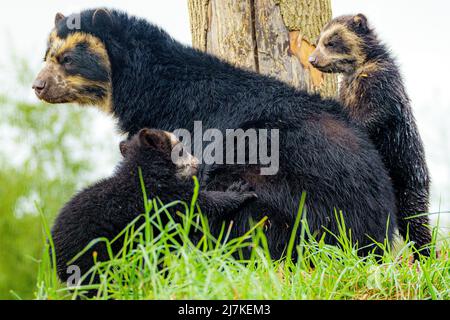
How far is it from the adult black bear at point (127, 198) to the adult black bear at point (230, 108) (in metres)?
0.38

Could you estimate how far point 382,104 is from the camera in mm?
6984

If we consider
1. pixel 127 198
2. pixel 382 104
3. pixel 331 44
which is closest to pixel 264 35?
pixel 331 44

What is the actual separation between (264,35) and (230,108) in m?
1.42

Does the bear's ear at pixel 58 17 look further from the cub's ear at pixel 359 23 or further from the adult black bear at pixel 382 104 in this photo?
the cub's ear at pixel 359 23

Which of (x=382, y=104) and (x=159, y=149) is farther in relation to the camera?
(x=382, y=104)

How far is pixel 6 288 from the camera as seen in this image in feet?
95.7

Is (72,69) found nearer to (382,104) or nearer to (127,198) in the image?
(127,198)

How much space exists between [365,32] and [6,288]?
963 inches

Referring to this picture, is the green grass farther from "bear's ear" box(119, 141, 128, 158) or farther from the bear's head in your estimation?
the bear's head

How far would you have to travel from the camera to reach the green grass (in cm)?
413

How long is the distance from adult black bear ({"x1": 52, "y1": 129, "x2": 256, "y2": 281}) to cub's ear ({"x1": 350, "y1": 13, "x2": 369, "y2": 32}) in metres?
2.63
